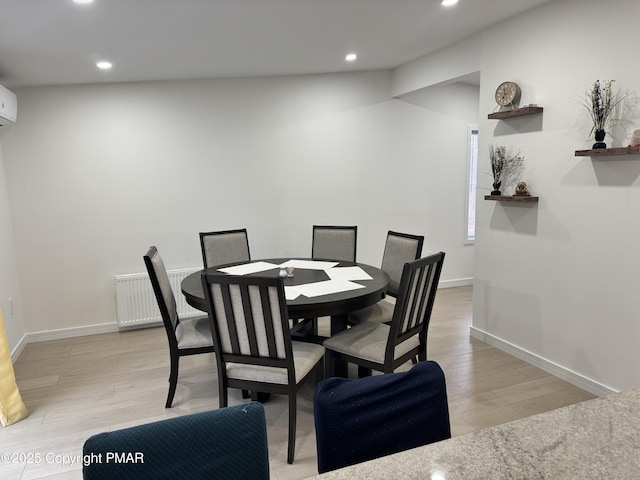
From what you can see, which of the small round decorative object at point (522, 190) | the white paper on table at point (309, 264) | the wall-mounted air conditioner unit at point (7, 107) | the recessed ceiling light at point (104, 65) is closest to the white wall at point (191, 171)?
the wall-mounted air conditioner unit at point (7, 107)

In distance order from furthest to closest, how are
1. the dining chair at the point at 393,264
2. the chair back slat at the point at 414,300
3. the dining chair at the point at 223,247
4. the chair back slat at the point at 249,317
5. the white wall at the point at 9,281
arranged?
the dining chair at the point at 223,247 < the white wall at the point at 9,281 < the dining chair at the point at 393,264 < the chair back slat at the point at 414,300 < the chair back slat at the point at 249,317

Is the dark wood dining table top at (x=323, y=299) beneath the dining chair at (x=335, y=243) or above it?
beneath

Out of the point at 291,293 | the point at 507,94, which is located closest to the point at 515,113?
the point at 507,94

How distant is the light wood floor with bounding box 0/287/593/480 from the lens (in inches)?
95.1

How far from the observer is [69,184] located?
405 cm

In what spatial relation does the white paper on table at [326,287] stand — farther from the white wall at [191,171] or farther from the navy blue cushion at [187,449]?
the white wall at [191,171]

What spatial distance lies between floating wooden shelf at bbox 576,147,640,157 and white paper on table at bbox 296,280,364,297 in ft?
5.46

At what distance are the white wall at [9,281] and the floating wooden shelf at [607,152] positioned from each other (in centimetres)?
452

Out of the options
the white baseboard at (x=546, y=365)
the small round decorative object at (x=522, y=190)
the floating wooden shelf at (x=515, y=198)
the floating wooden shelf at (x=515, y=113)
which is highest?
the floating wooden shelf at (x=515, y=113)

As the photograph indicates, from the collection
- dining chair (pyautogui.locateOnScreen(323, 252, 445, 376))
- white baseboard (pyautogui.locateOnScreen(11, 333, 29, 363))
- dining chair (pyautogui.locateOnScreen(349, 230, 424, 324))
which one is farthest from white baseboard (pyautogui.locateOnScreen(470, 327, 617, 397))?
white baseboard (pyautogui.locateOnScreen(11, 333, 29, 363))

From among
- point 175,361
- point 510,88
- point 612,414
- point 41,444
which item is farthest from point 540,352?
point 41,444

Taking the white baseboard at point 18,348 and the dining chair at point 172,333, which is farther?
the white baseboard at point 18,348

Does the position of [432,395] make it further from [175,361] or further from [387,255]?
[387,255]

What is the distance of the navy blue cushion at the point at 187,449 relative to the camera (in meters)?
0.87
